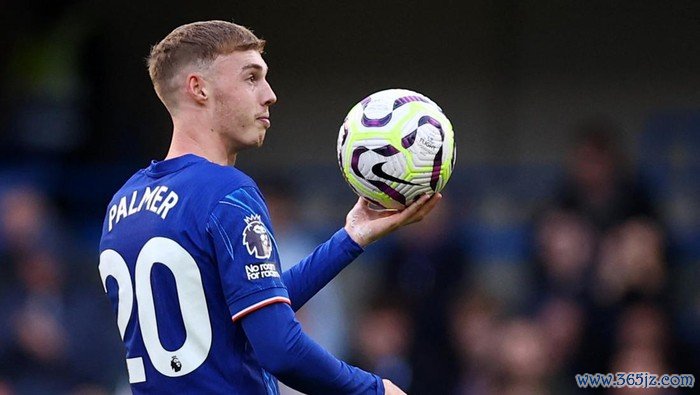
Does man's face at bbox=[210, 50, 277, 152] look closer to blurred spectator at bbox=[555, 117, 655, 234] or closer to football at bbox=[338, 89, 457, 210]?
football at bbox=[338, 89, 457, 210]

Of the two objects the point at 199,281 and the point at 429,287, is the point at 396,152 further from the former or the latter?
the point at 429,287

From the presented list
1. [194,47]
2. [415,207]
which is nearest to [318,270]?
[415,207]

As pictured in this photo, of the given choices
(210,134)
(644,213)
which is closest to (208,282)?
(210,134)

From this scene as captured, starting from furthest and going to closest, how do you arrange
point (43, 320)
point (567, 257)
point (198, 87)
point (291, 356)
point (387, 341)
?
point (43, 320) < point (387, 341) < point (567, 257) < point (198, 87) < point (291, 356)

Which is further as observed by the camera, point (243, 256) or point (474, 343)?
point (474, 343)

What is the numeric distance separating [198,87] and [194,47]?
0.38 feet

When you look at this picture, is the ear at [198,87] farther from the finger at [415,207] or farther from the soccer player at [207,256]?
the finger at [415,207]

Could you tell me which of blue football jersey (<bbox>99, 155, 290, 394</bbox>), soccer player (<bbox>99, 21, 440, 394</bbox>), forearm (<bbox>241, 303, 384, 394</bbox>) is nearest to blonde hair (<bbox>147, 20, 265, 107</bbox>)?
soccer player (<bbox>99, 21, 440, 394</bbox>)

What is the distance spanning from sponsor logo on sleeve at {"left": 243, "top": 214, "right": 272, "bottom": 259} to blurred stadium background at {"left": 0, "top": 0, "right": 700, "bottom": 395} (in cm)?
368

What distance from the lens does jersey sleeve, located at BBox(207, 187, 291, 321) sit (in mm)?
2979

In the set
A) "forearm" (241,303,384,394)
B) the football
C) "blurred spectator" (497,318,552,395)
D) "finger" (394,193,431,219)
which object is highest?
the football

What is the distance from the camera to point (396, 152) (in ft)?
11.7

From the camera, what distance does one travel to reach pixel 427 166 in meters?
3.54

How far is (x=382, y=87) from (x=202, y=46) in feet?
17.9
